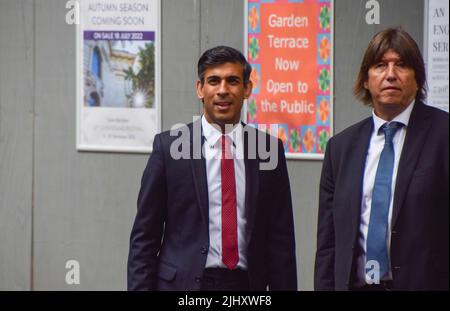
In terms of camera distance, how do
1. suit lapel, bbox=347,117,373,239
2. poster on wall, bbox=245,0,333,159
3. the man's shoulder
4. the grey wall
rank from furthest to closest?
the grey wall → poster on wall, bbox=245,0,333,159 → suit lapel, bbox=347,117,373,239 → the man's shoulder

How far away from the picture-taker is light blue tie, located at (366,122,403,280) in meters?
3.69

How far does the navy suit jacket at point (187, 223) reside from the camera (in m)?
4.11

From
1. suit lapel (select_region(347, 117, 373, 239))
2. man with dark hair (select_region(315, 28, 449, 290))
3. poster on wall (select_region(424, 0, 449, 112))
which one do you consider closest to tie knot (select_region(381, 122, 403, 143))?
man with dark hair (select_region(315, 28, 449, 290))

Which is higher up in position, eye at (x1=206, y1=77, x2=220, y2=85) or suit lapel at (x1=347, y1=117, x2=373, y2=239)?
eye at (x1=206, y1=77, x2=220, y2=85)

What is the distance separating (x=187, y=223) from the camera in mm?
4121

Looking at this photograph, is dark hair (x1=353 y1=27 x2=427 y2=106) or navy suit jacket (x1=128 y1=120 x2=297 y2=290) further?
navy suit jacket (x1=128 y1=120 x2=297 y2=290)

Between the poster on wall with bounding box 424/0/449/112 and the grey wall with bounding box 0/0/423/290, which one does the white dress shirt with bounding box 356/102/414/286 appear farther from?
the grey wall with bounding box 0/0/423/290

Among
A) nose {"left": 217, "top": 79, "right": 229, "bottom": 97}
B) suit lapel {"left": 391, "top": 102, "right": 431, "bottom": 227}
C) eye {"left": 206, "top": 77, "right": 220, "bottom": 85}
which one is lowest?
suit lapel {"left": 391, "top": 102, "right": 431, "bottom": 227}

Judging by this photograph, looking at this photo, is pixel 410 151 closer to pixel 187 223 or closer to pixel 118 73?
pixel 187 223

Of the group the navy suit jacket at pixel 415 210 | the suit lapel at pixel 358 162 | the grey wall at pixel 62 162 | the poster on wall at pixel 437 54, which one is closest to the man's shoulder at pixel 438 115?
the navy suit jacket at pixel 415 210

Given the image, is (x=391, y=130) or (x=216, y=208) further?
(x=216, y=208)

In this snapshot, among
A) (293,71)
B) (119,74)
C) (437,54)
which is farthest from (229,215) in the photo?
(119,74)

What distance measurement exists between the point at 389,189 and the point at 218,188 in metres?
0.85

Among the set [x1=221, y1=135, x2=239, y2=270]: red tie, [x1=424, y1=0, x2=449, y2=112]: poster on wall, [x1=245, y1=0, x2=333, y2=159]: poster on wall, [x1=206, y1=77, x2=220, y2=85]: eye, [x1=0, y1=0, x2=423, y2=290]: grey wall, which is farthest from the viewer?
[x1=0, y1=0, x2=423, y2=290]: grey wall
